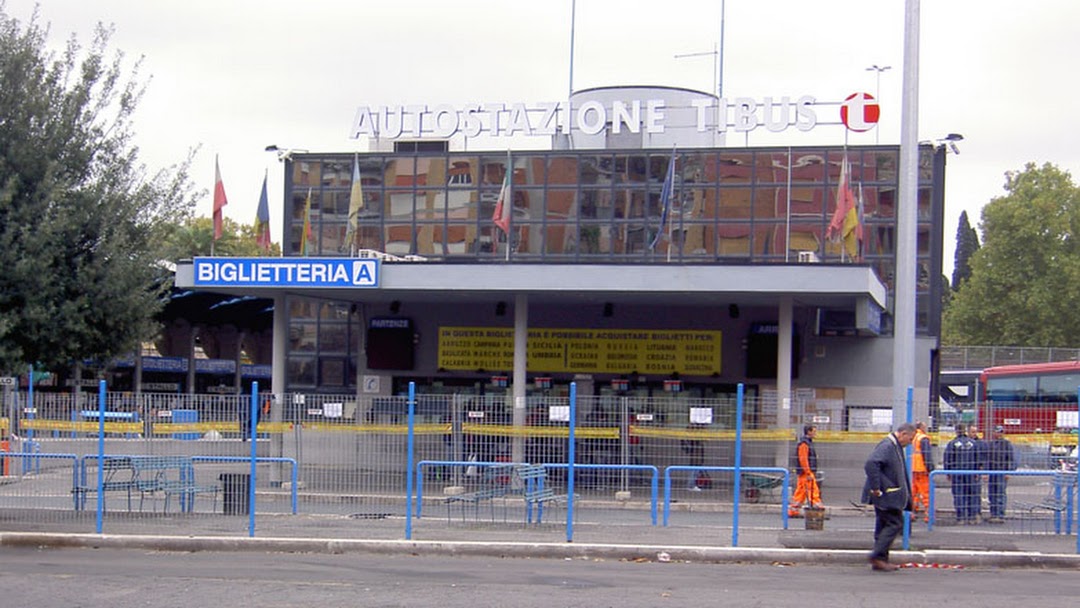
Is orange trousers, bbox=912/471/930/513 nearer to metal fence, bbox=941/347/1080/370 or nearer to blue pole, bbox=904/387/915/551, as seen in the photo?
blue pole, bbox=904/387/915/551

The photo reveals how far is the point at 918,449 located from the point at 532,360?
38.6 feet

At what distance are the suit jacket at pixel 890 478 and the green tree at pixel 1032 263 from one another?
52644mm

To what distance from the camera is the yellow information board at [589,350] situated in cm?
2792

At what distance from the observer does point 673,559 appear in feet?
53.5

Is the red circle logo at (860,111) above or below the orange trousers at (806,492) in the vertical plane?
above

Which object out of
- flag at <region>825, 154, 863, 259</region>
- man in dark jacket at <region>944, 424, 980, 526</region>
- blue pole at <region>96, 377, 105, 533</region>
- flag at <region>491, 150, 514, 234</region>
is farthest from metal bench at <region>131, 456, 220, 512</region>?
flag at <region>825, 154, 863, 259</region>

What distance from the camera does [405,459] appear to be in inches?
749

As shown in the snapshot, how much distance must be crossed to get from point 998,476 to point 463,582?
8497mm

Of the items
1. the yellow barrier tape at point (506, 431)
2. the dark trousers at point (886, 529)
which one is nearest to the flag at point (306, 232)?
the yellow barrier tape at point (506, 431)

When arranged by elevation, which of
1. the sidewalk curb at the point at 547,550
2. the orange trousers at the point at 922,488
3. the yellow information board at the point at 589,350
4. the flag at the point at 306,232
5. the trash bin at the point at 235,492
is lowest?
the sidewalk curb at the point at 547,550

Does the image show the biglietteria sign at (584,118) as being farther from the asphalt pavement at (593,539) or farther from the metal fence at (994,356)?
the metal fence at (994,356)

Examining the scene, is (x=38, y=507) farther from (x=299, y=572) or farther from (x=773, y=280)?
(x=773, y=280)

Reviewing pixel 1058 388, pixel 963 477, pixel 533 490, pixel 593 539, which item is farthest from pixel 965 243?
pixel 593 539

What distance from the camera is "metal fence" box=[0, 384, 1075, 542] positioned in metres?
18.6
